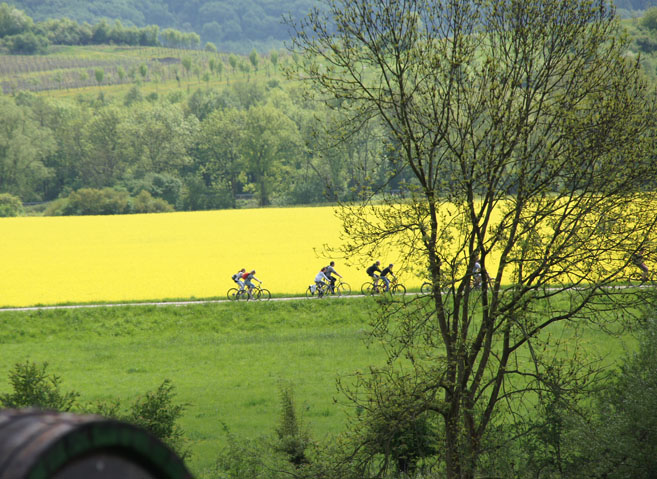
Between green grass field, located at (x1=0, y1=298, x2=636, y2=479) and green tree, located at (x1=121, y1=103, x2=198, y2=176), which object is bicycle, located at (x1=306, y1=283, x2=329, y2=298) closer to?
green grass field, located at (x1=0, y1=298, x2=636, y2=479)

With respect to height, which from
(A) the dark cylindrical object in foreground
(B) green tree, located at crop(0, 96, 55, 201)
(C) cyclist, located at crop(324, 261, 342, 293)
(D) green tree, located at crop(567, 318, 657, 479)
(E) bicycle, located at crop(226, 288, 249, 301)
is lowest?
(A) the dark cylindrical object in foreground

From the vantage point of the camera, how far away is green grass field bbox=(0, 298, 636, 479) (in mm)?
24234

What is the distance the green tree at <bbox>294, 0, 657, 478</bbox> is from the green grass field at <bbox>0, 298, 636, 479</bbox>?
8.65 metres

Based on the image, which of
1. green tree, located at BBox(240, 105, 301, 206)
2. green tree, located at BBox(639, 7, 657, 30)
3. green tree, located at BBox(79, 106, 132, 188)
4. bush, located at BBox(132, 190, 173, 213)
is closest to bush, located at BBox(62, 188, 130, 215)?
bush, located at BBox(132, 190, 173, 213)

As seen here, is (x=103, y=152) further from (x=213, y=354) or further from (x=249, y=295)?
(x=213, y=354)

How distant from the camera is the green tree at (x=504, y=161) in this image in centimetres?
1345

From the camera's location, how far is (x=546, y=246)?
44.7 ft

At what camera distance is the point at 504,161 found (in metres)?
13.5

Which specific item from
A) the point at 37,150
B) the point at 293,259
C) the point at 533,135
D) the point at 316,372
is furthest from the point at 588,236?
the point at 37,150

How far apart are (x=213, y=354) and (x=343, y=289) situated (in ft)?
30.6

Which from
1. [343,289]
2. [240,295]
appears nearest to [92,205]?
[240,295]

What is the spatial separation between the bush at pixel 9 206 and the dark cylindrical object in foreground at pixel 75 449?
9444 cm

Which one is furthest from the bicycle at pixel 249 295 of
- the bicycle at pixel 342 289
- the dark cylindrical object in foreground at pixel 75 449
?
the dark cylindrical object in foreground at pixel 75 449

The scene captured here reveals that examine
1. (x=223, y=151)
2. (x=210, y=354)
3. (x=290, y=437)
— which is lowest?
(x=290, y=437)
